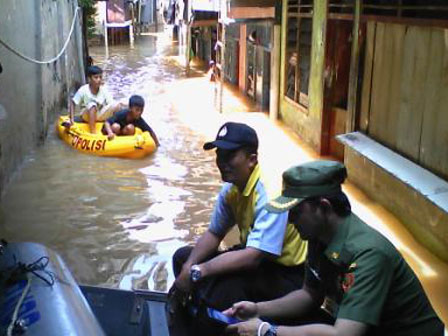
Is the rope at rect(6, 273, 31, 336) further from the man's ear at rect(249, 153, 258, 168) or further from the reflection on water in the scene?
the reflection on water

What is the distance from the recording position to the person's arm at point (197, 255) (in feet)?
10.7

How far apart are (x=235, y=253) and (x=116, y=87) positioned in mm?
12901

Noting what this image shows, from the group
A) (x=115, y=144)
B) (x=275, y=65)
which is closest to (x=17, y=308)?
(x=115, y=144)

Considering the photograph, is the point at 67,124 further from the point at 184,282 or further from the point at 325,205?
the point at 325,205

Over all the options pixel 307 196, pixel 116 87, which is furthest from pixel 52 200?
pixel 116 87

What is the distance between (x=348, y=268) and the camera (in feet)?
7.64

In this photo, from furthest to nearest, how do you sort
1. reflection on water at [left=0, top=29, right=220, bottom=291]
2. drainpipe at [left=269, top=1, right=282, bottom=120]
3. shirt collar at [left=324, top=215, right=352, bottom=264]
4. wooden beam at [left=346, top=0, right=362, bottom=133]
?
drainpipe at [left=269, top=1, right=282, bottom=120]
wooden beam at [left=346, top=0, right=362, bottom=133]
reflection on water at [left=0, top=29, right=220, bottom=291]
shirt collar at [left=324, top=215, right=352, bottom=264]

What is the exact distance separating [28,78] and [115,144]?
1.46 meters

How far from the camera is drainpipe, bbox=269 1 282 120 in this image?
35.2 ft

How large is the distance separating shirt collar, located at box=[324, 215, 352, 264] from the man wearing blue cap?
60 cm

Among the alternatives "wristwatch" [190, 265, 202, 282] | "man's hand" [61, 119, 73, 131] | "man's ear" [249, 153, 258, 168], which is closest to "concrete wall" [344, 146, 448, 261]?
"man's ear" [249, 153, 258, 168]

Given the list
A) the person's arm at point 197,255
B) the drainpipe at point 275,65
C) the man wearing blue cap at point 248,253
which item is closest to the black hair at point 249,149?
the man wearing blue cap at point 248,253

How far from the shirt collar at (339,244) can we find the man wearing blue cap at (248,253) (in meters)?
0.60

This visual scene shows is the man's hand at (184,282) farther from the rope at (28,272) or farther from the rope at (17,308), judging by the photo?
the rope at (17,308)
